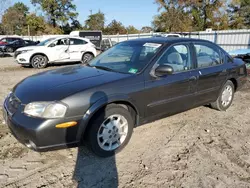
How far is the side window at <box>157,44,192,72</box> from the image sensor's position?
3.78 metres

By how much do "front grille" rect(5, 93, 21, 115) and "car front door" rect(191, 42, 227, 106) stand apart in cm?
298

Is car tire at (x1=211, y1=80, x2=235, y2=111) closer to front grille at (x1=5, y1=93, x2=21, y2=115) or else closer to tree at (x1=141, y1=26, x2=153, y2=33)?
front grille at (x1=5, y1=93, x2=21, y2=115)

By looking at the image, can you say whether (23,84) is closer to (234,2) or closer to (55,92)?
(55,92)

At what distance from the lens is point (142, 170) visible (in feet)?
9.70

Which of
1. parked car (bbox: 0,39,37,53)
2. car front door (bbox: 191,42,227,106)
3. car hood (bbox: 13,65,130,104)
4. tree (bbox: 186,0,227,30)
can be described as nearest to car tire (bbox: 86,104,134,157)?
car hood (bbox: 13,65,130,104)

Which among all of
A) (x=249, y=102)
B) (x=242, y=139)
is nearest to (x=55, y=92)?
(x=242, y=139)

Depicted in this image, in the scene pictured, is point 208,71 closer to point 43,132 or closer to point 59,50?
point 43,132

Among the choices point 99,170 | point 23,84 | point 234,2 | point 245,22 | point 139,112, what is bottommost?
point 99,170

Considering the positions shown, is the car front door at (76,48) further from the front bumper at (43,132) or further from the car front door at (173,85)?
the front bumper at (43,132)

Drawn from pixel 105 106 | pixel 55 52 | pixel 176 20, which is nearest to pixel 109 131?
pixel 105 106

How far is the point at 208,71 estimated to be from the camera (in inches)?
171

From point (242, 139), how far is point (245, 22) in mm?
43718

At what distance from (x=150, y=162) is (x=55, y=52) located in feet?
32.9

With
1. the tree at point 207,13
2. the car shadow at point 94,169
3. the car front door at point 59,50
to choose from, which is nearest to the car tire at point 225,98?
the car shadow at point 94,169
